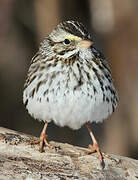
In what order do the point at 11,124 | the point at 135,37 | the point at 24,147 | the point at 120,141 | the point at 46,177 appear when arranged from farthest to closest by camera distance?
the point at 11,124, the point at 120,141, the point at 135,37, the point at 24,147, the point at 46,177

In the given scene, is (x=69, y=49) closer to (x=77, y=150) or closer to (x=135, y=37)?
(x=77, y=150)

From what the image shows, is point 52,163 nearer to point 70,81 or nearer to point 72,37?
point 70,81

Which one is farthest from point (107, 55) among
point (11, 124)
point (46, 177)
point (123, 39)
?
point (46, 177)

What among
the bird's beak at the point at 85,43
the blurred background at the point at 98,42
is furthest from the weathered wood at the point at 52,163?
the blurred background at the point at 98,42

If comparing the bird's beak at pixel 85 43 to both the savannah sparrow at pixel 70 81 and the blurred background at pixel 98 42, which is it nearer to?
the savannah sparrow at pixel 70 81

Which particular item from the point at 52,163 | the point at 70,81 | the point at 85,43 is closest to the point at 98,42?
the point at 70,81

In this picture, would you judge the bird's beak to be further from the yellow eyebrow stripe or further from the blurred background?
the blurred background
